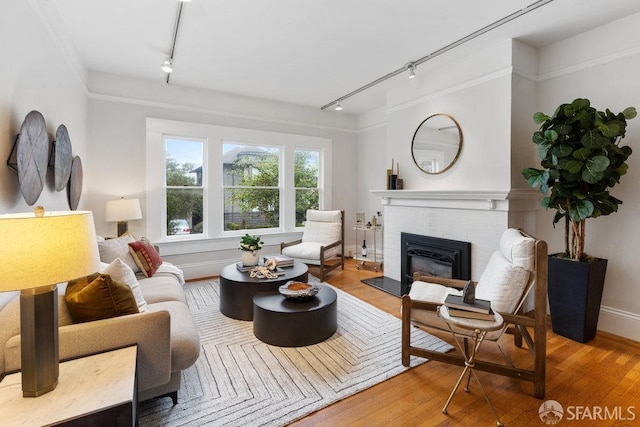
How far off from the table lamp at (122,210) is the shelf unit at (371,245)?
3307 millimetres

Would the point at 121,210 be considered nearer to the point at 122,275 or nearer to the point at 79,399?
the point at 122,275

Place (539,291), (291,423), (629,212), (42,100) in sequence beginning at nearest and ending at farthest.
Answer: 1. (291,423)
2. (539,291)
3. (42,100)
4. (629,212)

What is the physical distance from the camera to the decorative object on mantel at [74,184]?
3.08 m

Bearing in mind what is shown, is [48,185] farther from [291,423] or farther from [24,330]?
[291,423]

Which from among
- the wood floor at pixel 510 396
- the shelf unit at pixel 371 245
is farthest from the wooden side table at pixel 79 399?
the shelf unit at pixel 371 245

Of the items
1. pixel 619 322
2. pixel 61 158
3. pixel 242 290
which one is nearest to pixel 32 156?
pixel 61 158

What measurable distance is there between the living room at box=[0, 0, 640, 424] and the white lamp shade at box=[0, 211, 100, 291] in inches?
39.7

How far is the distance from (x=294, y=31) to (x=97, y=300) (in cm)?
275

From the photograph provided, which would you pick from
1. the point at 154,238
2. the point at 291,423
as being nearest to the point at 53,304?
the point at 291,423

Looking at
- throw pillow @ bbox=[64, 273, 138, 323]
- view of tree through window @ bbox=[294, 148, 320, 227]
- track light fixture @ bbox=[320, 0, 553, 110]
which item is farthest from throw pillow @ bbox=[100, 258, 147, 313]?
view of tree through window @ bbox=[294, 148, 320, 227]

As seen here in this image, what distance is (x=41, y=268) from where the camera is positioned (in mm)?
1110

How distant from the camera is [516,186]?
314 centimetres

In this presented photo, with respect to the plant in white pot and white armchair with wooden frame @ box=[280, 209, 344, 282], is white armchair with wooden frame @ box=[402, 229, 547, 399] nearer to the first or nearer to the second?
the plant in white pot

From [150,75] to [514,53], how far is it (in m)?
4.28
